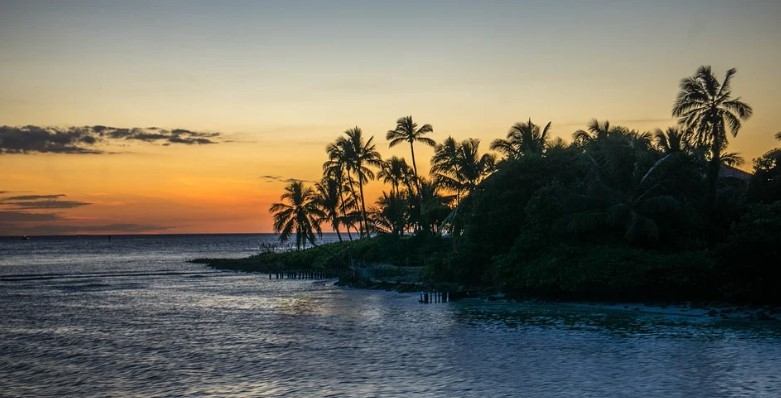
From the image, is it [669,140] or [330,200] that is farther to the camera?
[330,200]

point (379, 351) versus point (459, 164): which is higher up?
point (459, 164)

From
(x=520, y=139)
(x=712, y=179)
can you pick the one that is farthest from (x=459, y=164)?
(x=712, y=179)

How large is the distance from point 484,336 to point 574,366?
7.38m

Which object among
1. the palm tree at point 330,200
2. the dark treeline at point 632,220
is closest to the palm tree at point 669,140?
the dark treeline at point 632,220

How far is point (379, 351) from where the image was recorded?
89.4 feet

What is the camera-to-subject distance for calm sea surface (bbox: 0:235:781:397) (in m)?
20.9

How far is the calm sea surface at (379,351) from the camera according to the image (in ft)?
68.6

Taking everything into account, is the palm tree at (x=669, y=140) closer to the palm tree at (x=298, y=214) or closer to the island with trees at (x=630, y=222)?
the island with trees at (x=630, y=222)

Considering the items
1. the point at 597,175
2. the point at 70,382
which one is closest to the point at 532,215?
the point at 597,175

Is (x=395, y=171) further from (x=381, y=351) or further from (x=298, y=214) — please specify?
(x=381, y=351)

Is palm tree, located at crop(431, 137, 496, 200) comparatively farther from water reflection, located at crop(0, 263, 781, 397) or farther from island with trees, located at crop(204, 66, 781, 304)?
water reflection, located at crop(0, 263, 781, 397)

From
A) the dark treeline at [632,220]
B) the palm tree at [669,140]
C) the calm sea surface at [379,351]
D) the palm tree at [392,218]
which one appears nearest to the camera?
the calm sea surface at [379,351]

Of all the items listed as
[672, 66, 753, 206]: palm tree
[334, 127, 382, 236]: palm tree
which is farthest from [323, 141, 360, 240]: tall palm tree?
[672, 66, 753, 206]: palm tree

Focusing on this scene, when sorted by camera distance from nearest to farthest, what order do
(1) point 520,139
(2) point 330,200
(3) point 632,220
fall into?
(3) point 632,220
(1) point 520,139
(2) point 330,200
